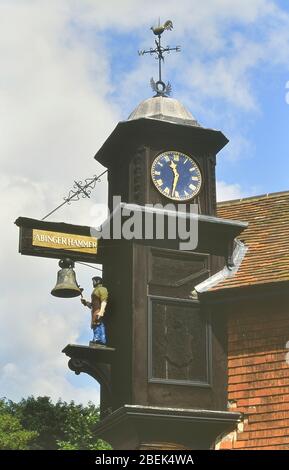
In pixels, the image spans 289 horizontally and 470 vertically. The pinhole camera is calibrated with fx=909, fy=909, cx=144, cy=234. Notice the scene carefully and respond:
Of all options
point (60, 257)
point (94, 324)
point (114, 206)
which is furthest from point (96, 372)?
point (114, 206)

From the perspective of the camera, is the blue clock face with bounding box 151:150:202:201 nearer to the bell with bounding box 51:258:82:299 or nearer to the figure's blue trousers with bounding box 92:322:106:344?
the bell with bounding box 51:258:82:299

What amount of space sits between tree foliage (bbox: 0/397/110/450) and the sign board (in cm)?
3980

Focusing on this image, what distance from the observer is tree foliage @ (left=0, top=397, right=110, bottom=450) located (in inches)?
2307

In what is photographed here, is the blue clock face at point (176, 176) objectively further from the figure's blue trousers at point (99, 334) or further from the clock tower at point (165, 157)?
the figure's blue trousers at point (99, 334)

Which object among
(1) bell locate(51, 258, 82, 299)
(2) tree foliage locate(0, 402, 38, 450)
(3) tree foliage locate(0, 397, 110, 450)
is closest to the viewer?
(1) bell locate(51, 258, 82, 299)

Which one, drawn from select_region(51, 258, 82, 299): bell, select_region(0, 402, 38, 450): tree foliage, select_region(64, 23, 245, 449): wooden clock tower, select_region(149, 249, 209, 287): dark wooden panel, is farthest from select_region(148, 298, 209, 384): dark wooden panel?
select_region(0, 402, 38, 450): tree foliage

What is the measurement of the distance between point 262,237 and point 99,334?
4505 millimetres

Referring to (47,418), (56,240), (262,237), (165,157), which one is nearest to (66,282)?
(56,240)

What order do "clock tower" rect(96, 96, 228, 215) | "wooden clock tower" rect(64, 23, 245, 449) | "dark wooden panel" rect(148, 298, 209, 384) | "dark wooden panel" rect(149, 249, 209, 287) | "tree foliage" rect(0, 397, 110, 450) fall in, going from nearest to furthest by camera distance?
"wooden clock tower" rect(64, 23, 245, 449), "dark wooden panel" rect(148, 298, 209, 384), "dark wooden panel" rect(149, 249, 209, 287), "clock tower" rect(96, 96, 228, 215), "tree foliage" rect(0, 397, 110, 450)

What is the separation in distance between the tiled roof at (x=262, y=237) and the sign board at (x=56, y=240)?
2.92 metres

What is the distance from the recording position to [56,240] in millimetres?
18859

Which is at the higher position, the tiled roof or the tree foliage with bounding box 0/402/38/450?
the tree foliage with bounding box 0/402/38/450

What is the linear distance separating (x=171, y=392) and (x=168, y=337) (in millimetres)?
1095

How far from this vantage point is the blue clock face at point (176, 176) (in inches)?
757
